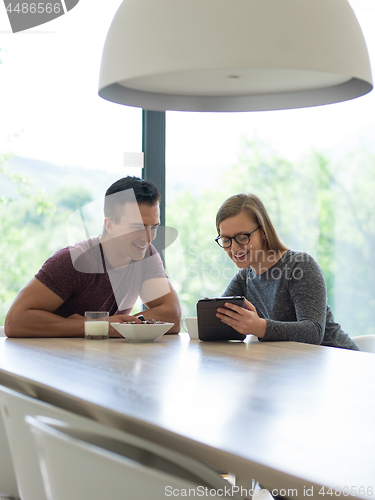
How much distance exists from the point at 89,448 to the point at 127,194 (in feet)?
5.87

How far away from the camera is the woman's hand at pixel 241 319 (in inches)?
69.5

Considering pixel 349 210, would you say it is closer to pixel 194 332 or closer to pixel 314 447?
pixel 194 332

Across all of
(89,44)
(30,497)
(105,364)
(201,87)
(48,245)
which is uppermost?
(89,44)

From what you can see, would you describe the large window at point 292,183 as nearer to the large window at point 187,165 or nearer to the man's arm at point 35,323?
the large window at point 187,165

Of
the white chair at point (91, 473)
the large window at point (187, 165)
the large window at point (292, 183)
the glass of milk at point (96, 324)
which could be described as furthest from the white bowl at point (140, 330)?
the large window at point (292, 183)

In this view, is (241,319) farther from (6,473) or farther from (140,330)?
(6,473)

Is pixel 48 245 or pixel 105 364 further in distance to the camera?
pixel 48 245

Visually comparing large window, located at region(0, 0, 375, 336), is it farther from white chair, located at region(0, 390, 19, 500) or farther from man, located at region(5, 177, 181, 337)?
white chair, located at region(0, 390, 19, 500)

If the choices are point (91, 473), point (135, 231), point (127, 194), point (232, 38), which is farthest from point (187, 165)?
point (91, 473)

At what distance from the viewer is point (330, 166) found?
3592mm

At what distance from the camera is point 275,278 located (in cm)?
217

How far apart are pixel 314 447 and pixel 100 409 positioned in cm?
36

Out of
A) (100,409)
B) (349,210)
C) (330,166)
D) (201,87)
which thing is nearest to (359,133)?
(330,166)

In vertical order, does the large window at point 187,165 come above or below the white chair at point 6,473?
above
